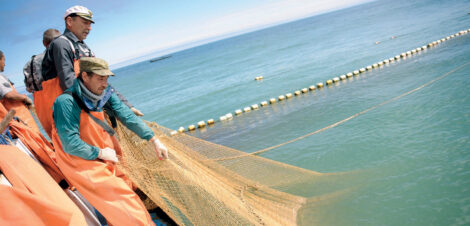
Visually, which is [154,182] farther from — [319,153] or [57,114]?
[319,153]

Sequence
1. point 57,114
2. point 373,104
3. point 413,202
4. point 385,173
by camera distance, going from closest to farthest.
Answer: point 57,114
point 413,202
point 385,173
point 373,104

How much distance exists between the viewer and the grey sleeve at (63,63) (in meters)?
3.07

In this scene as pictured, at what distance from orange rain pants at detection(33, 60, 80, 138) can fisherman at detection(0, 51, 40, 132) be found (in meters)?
0.34

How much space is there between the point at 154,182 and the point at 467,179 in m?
5.12

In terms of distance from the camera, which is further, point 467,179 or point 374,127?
point 374,127

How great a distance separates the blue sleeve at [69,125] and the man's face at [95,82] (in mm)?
173

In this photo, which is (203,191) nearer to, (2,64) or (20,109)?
(20,109)

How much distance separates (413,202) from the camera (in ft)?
16.4

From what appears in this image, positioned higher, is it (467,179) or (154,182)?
(154,182)

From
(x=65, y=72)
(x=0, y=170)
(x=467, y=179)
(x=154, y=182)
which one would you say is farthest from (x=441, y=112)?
(x=0, y=170)

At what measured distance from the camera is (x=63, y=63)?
3088 mm

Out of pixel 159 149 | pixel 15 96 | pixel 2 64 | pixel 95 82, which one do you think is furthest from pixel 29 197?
pixel 2 64

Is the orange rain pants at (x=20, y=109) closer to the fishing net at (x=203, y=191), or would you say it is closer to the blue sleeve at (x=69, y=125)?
the fishing net at (x=203, y=191)

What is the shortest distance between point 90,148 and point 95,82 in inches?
22.2
